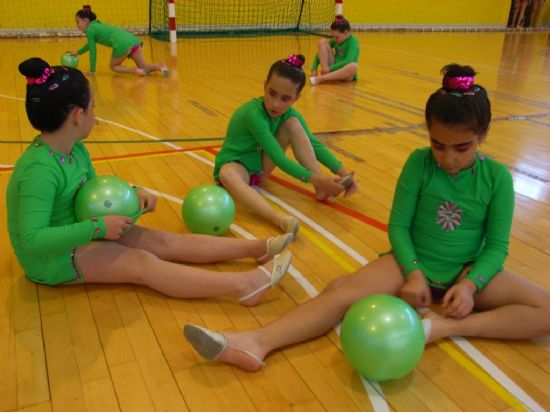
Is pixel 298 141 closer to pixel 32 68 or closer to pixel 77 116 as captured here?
pixel 77 116

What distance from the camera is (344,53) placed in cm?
600

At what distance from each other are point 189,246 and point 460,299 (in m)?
1.02

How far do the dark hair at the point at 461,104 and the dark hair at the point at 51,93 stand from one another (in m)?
1.11

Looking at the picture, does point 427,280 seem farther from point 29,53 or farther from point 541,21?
point 541,21

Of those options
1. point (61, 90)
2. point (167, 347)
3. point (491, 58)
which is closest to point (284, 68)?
point (61, 90)

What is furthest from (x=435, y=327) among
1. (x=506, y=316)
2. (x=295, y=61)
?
(x=295, y=61)

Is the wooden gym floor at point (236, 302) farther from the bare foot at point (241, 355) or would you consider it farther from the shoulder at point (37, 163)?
the shoulder at point (37, 163)

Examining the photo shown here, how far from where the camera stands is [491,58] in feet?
26.5

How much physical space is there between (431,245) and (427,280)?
12cm

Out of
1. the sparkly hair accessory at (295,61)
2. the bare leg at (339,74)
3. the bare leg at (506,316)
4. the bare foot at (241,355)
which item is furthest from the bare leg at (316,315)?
the bare leg at (339,74)

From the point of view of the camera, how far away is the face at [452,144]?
151 cm

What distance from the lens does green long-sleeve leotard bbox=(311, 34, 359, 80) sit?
5871 mm

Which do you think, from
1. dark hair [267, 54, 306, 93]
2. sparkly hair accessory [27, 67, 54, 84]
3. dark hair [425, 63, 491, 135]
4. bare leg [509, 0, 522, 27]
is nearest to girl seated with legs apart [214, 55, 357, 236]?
dark hair [267, 54, 306, 93]

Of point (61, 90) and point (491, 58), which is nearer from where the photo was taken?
point (61, 90)
